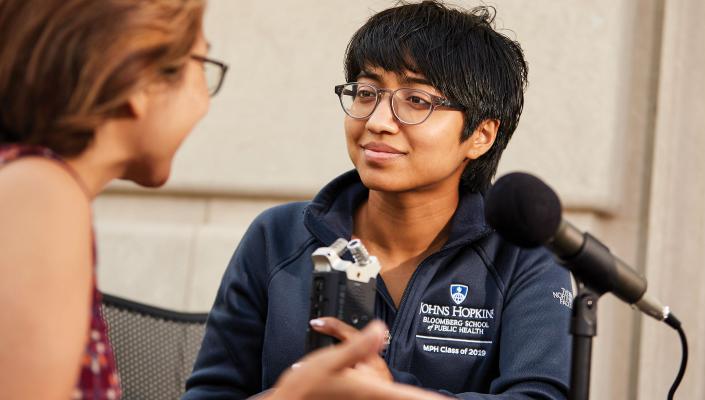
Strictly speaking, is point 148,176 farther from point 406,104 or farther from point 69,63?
point 406,104

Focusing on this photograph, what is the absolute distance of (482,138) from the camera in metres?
2.90

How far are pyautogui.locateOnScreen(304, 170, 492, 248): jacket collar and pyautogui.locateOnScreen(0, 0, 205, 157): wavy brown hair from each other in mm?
1202

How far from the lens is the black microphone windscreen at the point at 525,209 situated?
6.28 feet

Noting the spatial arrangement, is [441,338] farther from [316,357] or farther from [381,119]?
[316,357]

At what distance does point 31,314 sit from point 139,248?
3.32m

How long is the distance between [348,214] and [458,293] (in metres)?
0.37

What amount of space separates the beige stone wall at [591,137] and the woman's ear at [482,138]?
114 cm

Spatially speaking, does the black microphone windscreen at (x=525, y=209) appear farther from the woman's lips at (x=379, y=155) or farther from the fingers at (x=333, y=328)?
the woman's lips at (x=379, y=155)

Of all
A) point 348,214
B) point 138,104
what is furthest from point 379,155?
point 138,104

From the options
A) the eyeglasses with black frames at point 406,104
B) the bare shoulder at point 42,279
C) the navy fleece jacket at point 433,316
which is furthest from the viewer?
the eyeglasses with black frames at point 406,104

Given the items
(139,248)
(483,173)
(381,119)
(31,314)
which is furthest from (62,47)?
(139,248)

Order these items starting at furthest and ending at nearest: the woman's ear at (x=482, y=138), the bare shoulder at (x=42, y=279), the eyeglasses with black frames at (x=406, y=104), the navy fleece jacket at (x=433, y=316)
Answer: the woman's ear at (x=482, y=138)
the eyeglasses with black frames at (x=406, y=104)
the navy fleece jacket at (x=433, y=316)
the bare shoulder at (x=42, y=279)

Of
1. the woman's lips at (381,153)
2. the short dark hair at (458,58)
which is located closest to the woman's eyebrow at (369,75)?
the short dark hair at (458,58)

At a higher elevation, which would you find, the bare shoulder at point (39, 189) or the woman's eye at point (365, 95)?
the woman's eye at point (365, 95)
